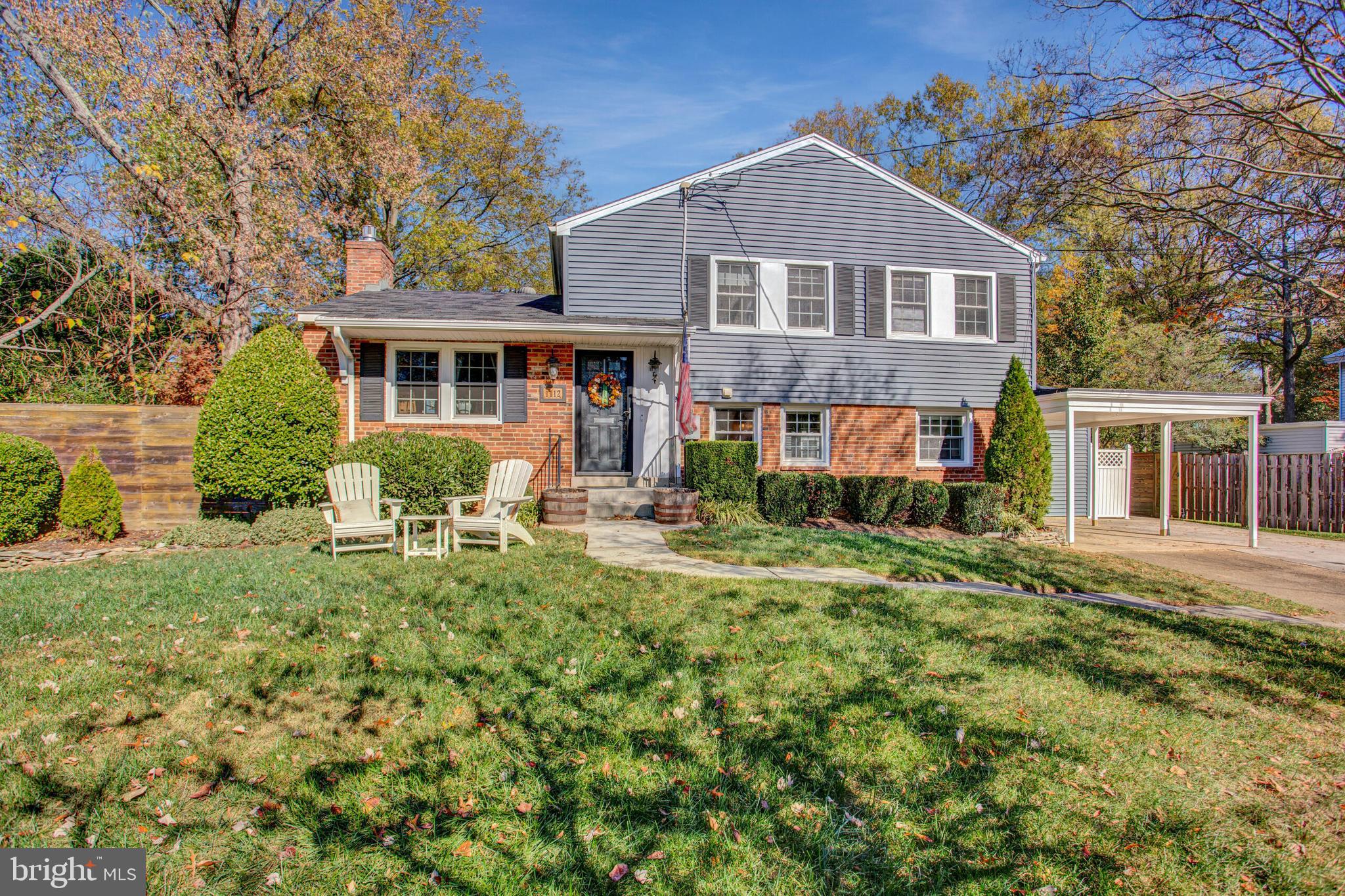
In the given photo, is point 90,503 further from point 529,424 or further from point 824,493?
point 824,493

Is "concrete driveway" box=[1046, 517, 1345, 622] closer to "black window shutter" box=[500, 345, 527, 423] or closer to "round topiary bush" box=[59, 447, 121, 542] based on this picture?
"black window shutter" box=[500, 345, 527, 423]

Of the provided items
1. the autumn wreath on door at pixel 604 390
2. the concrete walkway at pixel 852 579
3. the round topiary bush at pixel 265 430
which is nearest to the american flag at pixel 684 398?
the autumn wreath on door at pixel 604 390

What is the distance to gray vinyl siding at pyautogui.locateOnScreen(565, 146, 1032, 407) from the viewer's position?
39.6ft

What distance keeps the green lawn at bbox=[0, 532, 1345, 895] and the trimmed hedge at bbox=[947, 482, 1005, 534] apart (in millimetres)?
5498

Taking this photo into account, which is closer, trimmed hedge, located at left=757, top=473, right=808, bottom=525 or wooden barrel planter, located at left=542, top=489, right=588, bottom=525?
wooden barrel planter, located at left=542, top=489, right=588, bottom=525

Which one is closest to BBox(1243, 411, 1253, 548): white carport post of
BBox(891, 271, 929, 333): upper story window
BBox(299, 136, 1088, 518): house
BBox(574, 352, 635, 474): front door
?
BBox(299, 136, 1088, 518): house

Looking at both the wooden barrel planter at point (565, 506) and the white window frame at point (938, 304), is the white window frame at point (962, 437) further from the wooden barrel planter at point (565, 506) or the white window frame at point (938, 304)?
the wooden barrel planter at point (565, 506)

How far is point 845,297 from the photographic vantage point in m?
12.7

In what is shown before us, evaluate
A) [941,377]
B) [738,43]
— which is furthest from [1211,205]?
[738,43]

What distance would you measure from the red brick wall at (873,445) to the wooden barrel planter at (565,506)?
432cm

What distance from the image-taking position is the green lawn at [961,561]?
659cm

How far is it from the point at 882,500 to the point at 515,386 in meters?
6.16

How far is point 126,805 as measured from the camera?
7.99 feet

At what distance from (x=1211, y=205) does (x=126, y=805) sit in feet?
36.2
